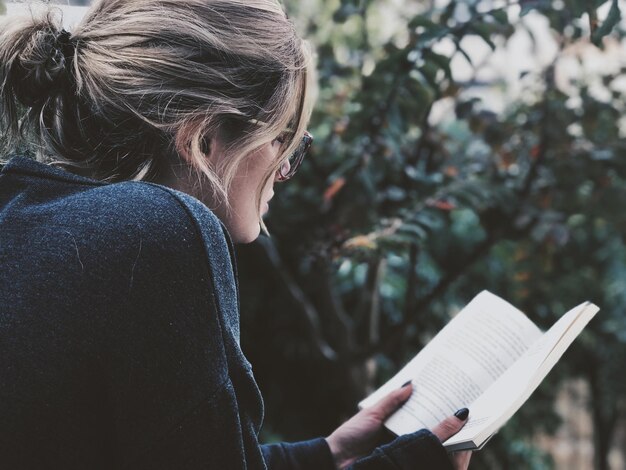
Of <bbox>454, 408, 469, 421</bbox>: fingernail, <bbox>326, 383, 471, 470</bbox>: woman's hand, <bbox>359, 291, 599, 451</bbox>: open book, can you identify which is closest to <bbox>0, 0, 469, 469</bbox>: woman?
<bbox>454, 408, 469, 421</bbox>: fingernail

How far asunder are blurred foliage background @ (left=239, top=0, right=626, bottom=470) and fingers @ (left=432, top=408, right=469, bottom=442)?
46cm

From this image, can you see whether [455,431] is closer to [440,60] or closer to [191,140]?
[191,140]

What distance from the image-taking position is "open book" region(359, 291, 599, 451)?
1121mm

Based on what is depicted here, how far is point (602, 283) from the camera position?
3.13m

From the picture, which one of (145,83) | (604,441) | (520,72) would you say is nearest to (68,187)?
(145,83)

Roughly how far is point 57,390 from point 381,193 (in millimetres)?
1410

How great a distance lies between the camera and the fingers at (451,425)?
1117 mm

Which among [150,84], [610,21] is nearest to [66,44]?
[150,84]

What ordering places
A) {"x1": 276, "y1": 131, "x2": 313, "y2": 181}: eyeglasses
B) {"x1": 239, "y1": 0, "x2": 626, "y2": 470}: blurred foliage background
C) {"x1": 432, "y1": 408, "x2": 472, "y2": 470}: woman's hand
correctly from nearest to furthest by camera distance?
{"x1": 432, "y1": 408, "x2": 472, "y2": 470}: woman's hand → {"x1": 276, "y1": 131, "x2": 313, "y2": 181}: eyeglasses → {"x1": 239, "y1": 0, "x2": 626, "y2": 470}: blurred foliage background

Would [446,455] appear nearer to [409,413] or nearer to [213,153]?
[409,413]

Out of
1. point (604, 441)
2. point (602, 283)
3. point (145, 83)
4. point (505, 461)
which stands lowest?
point (604, 441)

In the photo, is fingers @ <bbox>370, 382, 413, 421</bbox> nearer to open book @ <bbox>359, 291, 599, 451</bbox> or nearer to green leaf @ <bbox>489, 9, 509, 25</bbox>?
open book @ <bbox>359, 291, 599, 451</bbox>

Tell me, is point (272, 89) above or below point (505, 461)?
above

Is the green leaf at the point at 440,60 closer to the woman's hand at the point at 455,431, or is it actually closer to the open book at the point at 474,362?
the open book at the point at 474,362
